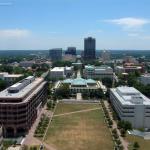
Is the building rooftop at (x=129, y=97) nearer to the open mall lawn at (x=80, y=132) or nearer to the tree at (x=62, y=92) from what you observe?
the open mall lawn at (x=80, y=132)

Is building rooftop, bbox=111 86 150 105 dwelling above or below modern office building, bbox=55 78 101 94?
above

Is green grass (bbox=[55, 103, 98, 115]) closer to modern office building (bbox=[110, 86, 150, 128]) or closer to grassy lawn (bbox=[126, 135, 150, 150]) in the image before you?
modern office building (bbox=[110, 86, 150, 128])

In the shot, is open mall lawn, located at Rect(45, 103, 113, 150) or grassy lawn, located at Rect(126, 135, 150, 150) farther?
open mall lawn, located at Rect(45, 103, 113, 150)

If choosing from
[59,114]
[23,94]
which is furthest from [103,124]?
[23,94]

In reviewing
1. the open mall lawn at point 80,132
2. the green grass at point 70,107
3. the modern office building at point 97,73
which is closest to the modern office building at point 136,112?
the open mall lawn at point 80,132

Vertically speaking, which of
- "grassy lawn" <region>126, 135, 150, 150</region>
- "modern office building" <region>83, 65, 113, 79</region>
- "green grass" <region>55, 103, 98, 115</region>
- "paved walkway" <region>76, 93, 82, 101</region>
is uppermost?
"modern office building" <region>83, 65, 113, 79</region>

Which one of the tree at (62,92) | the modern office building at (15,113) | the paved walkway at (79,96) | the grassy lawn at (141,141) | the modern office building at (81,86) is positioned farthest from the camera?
the modern office building at (81,86)

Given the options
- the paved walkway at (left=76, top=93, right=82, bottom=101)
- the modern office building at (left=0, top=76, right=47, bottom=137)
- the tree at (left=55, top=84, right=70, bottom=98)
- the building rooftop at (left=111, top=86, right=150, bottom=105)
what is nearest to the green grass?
the paved walkway at (left=76, top=93, right=82, bottom=101)

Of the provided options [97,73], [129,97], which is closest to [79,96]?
[129,97]

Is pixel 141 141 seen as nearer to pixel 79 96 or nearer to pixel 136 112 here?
pixel 136 112
